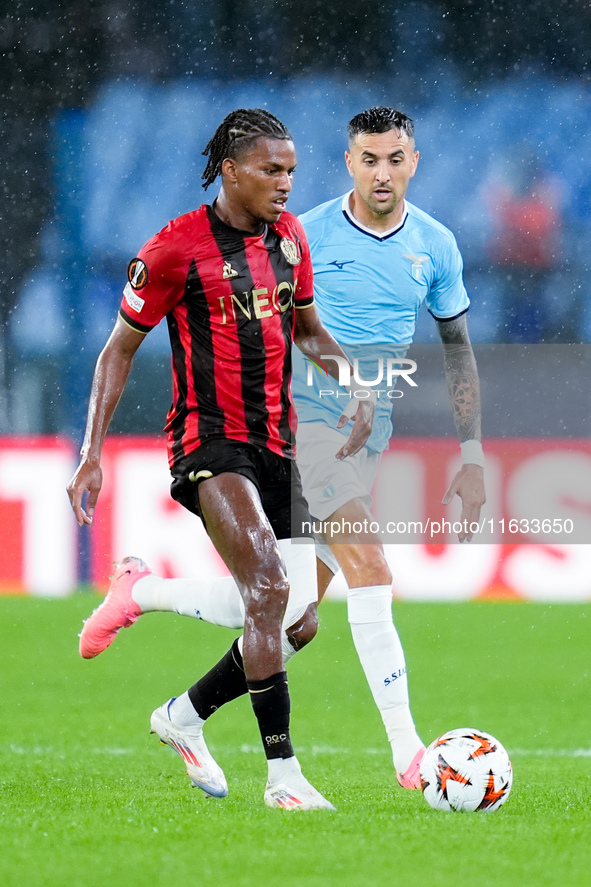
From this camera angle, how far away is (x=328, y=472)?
4.00 metres

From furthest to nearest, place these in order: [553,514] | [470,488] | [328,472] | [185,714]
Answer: [553,514] → [470,488] → [328,472] → [185,714]

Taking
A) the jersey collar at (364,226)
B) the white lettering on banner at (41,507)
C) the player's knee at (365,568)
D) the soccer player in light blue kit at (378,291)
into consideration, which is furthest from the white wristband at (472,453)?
the white lettering on banner at (41,507)

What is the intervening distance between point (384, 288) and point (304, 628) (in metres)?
1.32

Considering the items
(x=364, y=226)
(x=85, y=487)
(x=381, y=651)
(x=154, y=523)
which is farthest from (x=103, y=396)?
(x=154, y=523)

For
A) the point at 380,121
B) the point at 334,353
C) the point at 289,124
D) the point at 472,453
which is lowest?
the point at 472,453

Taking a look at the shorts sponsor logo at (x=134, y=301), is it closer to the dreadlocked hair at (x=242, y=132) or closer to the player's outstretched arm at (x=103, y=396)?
the player's outstretched arm at (x=103, y=396)

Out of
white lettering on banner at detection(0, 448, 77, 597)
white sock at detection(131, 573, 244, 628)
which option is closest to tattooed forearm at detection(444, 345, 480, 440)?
white sock at detection(131, 573, 244, 628)

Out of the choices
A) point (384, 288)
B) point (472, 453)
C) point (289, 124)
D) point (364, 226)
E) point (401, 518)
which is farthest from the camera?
point (289, 124)

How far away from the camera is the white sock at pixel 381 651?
377 centimetres

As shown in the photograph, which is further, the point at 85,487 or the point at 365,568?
the point at 365,568

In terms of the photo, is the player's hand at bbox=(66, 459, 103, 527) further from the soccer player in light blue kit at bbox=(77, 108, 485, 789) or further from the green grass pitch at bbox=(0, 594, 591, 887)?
the green grass pitch at bbox=(0, 594, 591, 887)

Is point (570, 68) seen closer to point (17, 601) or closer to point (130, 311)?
point (17, 601)

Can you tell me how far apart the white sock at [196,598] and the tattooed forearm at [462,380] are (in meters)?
1.15

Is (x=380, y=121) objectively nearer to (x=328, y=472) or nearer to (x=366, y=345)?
(x=366, y=345)
